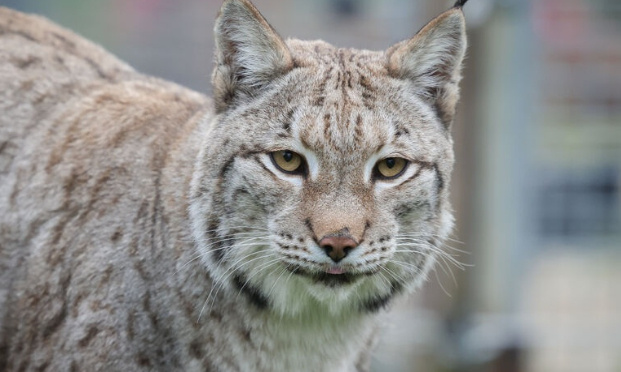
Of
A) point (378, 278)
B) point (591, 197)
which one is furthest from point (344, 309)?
point (591, 197)

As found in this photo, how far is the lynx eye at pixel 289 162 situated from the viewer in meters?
4.78

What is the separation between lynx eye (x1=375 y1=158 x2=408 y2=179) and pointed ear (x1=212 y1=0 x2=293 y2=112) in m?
0.61

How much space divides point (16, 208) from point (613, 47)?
6.04 meters

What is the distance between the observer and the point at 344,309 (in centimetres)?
514

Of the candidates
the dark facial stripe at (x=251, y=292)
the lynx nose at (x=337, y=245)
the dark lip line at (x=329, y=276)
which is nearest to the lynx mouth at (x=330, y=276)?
the dark lip line at (x=329, y=276)

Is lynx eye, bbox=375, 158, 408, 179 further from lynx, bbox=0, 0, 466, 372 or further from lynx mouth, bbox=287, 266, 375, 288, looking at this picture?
lynx mouth, bbox=287, 266, 375, 288

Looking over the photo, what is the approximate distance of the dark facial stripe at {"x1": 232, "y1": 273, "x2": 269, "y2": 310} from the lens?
16.5 feet

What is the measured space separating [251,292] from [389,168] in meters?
0.81

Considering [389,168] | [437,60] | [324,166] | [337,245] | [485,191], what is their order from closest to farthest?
[337,245] < [324,166] < [389,168] < [437,60] < [485,191]

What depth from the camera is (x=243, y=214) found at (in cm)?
487

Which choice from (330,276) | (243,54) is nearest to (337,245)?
(330,276)

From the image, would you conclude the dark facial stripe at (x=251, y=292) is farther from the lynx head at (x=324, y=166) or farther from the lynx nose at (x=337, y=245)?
the lynx nose at (x=337, y=245)

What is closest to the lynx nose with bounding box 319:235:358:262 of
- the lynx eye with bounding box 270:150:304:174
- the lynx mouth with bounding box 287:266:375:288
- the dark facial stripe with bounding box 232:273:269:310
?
the lynx mouth with bounding box 287:266:375:288

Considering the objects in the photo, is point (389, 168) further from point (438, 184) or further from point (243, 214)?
point (243, 214)
